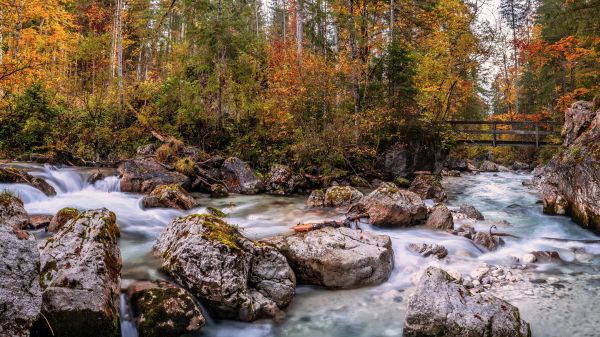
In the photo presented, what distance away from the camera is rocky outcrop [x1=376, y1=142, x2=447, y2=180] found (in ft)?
51.5

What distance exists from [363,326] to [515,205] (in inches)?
390

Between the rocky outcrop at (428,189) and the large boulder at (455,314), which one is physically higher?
the rocky outcrop at (428,189)

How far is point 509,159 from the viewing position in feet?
94.0

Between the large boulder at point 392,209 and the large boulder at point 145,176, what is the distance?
223 inches

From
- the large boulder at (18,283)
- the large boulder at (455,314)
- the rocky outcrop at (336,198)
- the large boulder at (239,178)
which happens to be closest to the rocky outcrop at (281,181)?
the large boulder at (239,178)

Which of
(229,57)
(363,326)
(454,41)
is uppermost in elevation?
(454,41)

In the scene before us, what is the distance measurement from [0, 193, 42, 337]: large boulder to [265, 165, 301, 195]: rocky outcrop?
9595 millimetres

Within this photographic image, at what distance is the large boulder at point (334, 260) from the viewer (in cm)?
588

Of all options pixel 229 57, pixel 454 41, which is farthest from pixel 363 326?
pixel 454 41

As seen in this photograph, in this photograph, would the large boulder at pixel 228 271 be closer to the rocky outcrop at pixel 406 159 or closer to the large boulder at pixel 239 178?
the large boulder at pixel 239 178

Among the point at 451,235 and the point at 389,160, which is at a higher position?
the point at 389,160

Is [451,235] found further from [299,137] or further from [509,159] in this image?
[509,159]

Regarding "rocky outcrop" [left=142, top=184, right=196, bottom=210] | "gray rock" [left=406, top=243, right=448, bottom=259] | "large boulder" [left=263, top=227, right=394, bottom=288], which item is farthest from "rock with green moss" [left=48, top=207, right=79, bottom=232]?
"gray rock" [left=406, top=243, right=448, bottom=259]

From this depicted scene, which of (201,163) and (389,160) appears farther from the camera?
(389,160)
